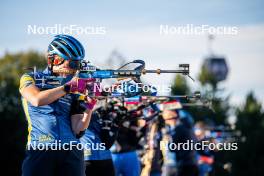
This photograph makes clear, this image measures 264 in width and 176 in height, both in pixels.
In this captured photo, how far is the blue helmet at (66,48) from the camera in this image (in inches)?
306

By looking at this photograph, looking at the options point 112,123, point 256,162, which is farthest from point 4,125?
point 112,123

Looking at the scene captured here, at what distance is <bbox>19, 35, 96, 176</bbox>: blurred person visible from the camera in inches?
287

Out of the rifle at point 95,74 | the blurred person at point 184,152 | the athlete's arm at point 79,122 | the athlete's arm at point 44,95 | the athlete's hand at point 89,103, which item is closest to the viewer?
the athlete's arm at point 44,95

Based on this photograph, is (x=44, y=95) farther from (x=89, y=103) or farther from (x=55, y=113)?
(x=89, y=103)

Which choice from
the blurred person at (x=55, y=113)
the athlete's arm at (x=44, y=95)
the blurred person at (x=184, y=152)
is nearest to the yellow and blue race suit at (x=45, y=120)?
the blurred person at (x=55, y=113)

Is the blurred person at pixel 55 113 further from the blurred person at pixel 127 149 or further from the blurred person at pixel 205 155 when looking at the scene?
the blurred person at pixel 205 155

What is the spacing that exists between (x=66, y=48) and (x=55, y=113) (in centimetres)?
78

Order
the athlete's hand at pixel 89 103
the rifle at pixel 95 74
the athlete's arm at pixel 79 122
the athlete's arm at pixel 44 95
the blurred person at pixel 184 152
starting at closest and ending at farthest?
the athlete's arm at pixel 44 95 → the rifle at pixel 95 74 → the athlete's arm at pixel 79 122 → the athlete's hand at pixel 89 103 → the blurred person at pixel 184 152

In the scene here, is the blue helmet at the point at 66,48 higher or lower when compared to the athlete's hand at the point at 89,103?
higher

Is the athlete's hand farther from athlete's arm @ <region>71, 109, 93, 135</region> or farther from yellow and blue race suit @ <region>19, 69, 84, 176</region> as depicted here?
yellow and blue race suit @ <region>19, 69, 84, 176</region>

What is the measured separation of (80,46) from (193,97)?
6.65 feet

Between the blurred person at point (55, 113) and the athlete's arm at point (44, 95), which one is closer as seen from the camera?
the athlete's arm at point (44, 95)
